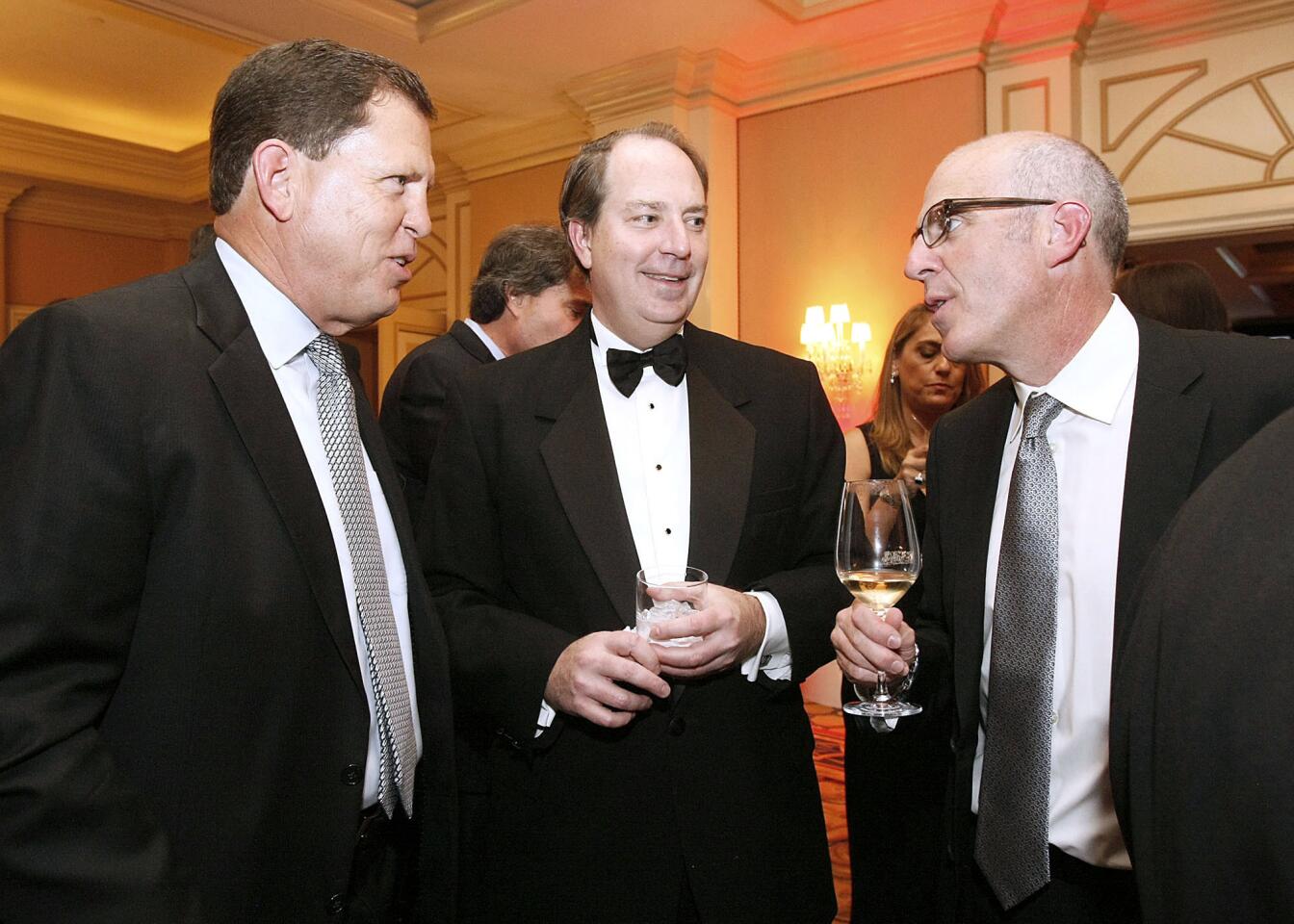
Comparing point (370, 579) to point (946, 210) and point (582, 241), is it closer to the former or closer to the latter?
point (582, 241)

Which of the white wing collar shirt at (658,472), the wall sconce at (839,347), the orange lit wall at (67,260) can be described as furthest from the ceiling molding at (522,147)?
the white wing collar shirt at (658,472)

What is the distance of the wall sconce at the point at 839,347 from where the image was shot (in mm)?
6582

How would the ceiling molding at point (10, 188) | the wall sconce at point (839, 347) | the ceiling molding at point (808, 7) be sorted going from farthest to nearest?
the ceiling molding at point (10, 188) < the wall sconce at point (839, 347) < the ceiling molding at point (808, 7)

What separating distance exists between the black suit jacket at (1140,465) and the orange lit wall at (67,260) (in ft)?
33.9

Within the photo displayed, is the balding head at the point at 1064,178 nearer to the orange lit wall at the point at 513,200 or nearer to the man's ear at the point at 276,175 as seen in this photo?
the man's ear at the point at 276,175

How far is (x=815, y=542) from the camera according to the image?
1.87 metres

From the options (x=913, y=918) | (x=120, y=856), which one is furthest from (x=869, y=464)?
(x=120, y=856)

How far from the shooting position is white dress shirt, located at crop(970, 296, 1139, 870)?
1.40m

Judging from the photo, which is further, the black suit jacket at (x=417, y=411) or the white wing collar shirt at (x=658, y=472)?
the black suit jacket at (x=417, y=411)

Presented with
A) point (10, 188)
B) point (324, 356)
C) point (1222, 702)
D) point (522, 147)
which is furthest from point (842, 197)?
point (10, 188)

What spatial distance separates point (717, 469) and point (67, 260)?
11.0 meters

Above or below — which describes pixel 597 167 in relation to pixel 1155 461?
→ above

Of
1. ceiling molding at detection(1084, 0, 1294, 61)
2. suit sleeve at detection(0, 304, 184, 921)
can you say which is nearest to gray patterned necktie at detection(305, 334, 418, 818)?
suit sleeve at detection(0, 304, 184, 921)

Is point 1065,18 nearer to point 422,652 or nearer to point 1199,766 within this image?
point 422,652
